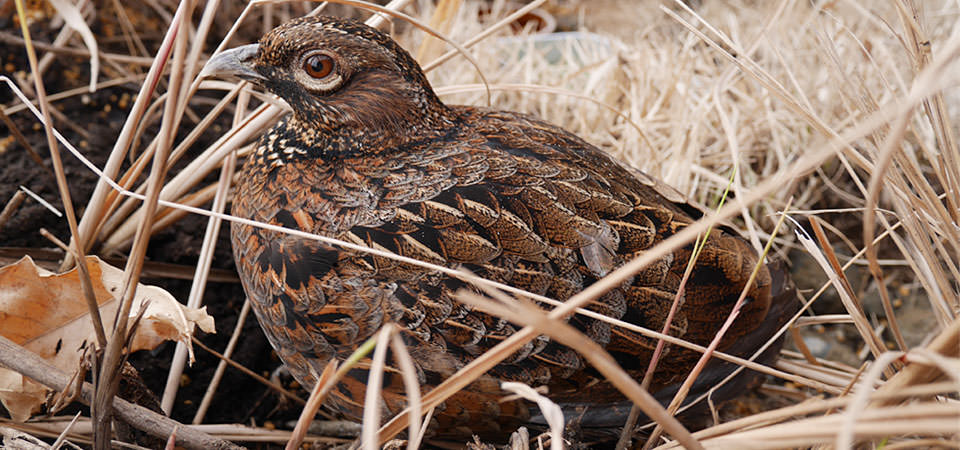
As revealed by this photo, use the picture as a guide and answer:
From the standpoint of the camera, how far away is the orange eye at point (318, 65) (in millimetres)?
1580

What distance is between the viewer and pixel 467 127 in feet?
5.72

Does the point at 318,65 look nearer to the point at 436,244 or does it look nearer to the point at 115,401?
the point at 436,244

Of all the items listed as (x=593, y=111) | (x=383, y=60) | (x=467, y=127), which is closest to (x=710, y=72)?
(x=593, y=111)

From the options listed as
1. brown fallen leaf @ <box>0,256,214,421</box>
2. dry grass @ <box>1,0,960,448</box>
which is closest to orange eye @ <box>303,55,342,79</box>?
dry grass @ <box>1,0,960,448</box>

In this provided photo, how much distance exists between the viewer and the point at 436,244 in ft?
4.94

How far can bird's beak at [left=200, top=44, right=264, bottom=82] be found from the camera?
5.36 ft

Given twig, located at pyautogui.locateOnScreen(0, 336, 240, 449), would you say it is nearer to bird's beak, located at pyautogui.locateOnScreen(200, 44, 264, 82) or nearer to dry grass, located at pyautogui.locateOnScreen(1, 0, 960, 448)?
dry grass, located at pyautogui.locateOnScreen(1, 0, 960, 448)

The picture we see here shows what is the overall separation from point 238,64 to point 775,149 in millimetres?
1993

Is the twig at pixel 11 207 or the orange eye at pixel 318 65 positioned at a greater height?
the orange eye at pixel 318 65

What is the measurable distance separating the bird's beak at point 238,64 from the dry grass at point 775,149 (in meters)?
0.09

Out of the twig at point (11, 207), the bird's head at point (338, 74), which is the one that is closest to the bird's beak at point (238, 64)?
the bird's head at point (338, 74)

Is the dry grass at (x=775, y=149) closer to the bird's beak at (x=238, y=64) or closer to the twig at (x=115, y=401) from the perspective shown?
the bird's beak at (x=238, y=64)

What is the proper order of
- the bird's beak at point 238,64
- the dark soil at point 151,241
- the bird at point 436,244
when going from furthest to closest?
the dark soil at point 151,241 < the bird's beak at point 238,64 < the bird at point 436,244

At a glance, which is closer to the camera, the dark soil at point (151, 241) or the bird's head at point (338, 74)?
the bird's head at point (338, 74)
